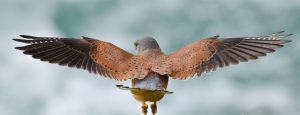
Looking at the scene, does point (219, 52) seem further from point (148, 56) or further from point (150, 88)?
point (150, 88)

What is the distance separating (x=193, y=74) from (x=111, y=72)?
0.85 m

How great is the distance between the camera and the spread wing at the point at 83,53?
18.0 ft

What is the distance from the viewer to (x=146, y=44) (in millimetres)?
5414

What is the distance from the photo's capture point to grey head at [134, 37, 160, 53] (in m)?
5.40

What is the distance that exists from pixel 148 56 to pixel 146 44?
7.8 inches

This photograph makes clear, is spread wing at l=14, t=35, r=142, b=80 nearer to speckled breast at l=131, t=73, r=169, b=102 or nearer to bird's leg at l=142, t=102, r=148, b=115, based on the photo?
speckled breast at l=131, t=73, r=169, b=102

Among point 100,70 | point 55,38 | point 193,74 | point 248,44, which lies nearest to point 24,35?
point 55,38

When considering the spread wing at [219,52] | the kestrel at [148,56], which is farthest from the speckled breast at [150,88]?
the spread wing at [219,52]

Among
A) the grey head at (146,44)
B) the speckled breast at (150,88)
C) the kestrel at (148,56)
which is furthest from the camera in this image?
the grey head at (146,44)

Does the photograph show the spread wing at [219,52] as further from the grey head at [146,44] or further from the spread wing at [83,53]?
the spread wing at [83,53]

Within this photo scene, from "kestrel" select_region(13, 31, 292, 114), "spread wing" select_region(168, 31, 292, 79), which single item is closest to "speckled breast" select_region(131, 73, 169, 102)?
"kestrel" select_region(13, 31, 292, 114)

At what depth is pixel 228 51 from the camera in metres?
5.77

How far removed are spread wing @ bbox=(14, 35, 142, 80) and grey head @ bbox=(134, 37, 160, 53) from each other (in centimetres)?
14

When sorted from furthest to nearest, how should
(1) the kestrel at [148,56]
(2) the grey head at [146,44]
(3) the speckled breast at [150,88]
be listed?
(2) the grey head at [146,44], (1) the kestrel at [148,56], (3) the speckled breast at [150,88]
